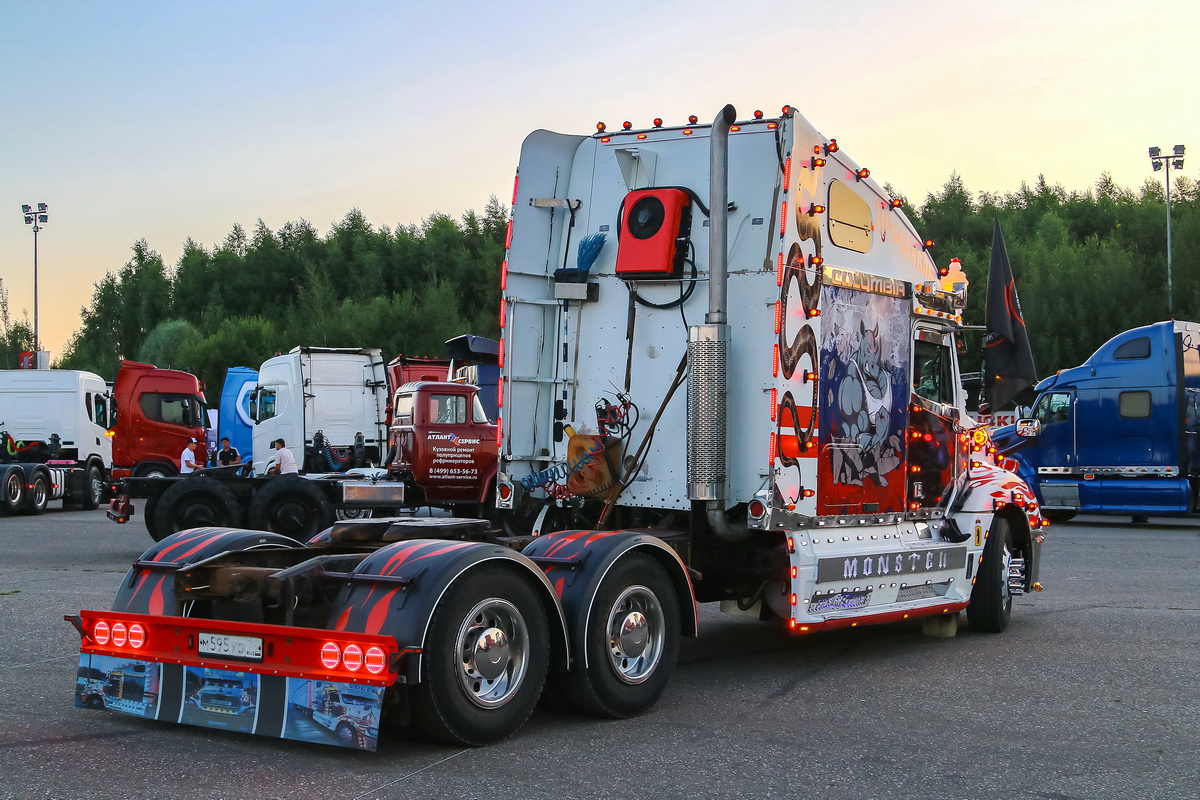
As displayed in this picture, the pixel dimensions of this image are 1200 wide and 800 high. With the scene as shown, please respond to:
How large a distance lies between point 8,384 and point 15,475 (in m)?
3.78

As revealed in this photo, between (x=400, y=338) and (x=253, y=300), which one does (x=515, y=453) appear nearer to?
(x=400, y=338)

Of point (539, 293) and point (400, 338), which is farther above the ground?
point (400, 338)

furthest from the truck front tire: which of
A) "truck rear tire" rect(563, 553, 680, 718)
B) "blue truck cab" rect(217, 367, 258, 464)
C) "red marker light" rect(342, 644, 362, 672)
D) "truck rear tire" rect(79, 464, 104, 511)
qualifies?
"red marker light" rect(342, 644, 362, 672)

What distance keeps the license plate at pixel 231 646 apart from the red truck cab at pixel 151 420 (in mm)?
22934

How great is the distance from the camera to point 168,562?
6.63 metres

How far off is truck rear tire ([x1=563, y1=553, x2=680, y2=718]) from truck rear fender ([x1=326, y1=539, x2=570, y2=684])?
0.47 m

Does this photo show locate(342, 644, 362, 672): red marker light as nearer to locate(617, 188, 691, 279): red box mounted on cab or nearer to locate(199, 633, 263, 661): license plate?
locate(199, 633, 263, 661): license plate

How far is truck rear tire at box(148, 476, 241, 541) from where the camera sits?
15930 mm

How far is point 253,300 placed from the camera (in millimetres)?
70875

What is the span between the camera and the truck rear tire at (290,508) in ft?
53.1

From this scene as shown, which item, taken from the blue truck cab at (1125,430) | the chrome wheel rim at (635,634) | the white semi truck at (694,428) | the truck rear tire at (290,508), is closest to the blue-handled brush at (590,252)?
the white semi truck at (694,428)

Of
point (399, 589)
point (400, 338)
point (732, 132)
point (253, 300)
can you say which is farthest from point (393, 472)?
point (253, 300)

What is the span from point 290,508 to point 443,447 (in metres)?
2.87

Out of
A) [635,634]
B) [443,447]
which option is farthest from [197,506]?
[635,634]
